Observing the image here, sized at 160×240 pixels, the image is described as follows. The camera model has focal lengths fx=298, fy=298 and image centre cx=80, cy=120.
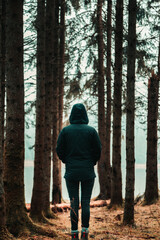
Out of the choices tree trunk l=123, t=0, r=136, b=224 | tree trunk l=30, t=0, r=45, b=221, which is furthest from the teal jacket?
tree trunk l=30, t=0, r=45, b=221

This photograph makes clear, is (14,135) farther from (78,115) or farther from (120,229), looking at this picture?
(120,229)

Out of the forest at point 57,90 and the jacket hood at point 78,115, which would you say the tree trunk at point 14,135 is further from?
the jacket hood at point 78,115

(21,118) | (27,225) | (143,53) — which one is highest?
(143,53)

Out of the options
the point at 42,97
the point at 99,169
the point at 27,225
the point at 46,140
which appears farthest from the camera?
the point at 99,169

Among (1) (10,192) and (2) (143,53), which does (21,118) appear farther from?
(2) (143,53)

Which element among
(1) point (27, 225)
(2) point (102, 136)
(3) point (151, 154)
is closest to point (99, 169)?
(2) point (102, 136)

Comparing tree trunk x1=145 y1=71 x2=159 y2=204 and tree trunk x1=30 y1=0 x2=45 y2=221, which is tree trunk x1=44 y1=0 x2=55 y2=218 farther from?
tree trunk x1=145 y1=71 x2=159 y2=204

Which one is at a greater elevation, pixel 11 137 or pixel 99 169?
pixel 11 137

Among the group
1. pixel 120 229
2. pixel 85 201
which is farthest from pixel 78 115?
pixel 120 229

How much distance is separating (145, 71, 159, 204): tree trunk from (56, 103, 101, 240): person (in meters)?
6.42

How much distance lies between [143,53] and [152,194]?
6.13 m

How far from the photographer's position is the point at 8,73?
558cm

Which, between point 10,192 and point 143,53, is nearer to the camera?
point 10,192

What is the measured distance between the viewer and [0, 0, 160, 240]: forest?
554 cm
